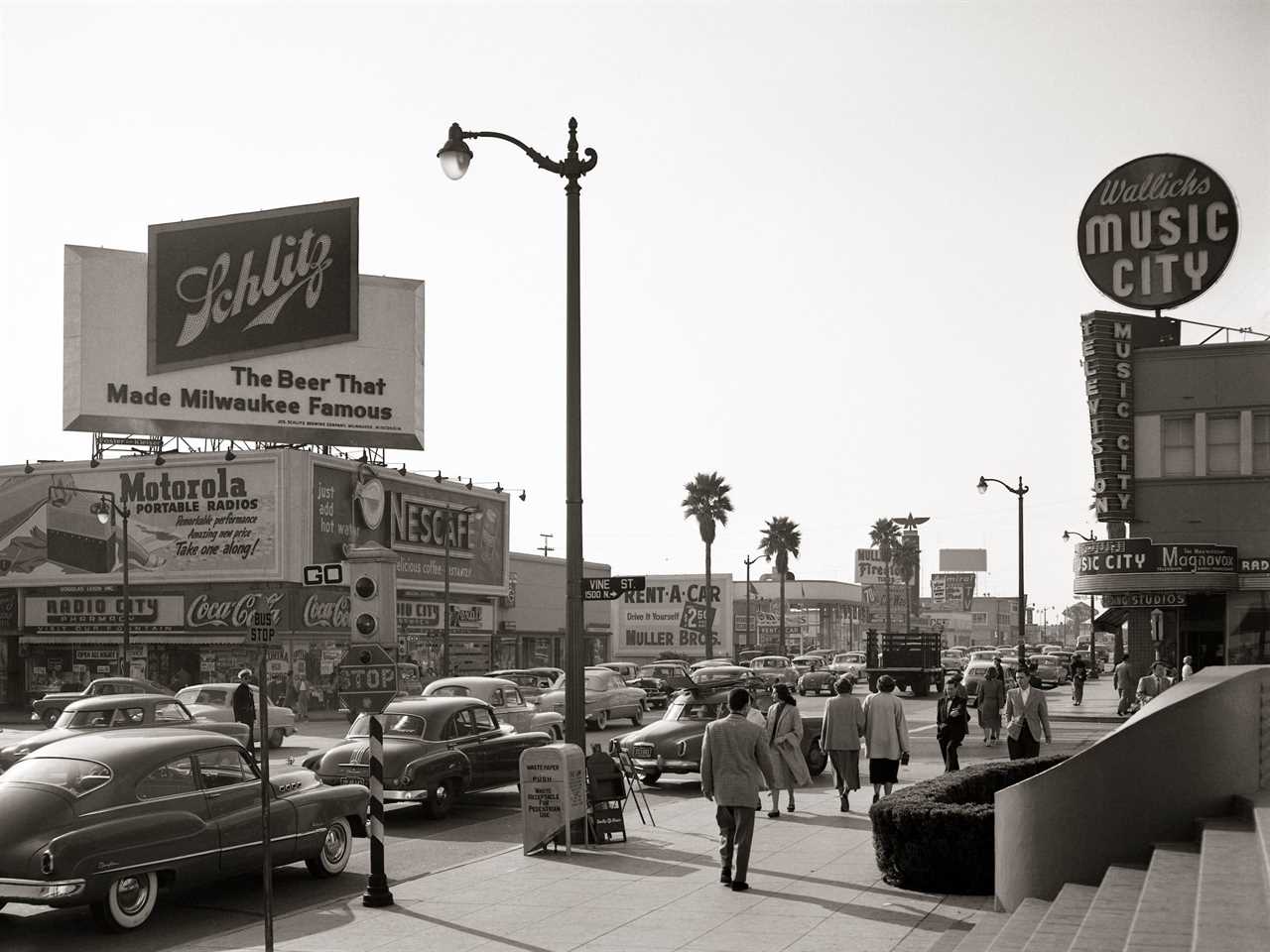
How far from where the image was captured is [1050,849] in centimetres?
948

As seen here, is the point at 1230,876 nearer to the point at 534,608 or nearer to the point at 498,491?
the point at 498,491

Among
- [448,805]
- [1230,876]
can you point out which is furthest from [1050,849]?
[448,805]

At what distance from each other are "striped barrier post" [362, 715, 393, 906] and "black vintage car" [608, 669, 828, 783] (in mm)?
8945

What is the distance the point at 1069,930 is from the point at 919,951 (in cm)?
154

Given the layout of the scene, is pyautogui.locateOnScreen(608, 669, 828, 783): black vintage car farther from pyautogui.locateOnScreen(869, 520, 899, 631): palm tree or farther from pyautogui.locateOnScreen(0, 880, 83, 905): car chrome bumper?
pyautogui.locateOnScreen(869, 520, 899, 631): palm tree

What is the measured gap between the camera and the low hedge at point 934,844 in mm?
11289

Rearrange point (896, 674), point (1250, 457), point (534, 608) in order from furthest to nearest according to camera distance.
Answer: point (534, 608)
point (896, 674)
point (1250, 457)

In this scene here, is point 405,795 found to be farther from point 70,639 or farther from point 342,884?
point 70,639

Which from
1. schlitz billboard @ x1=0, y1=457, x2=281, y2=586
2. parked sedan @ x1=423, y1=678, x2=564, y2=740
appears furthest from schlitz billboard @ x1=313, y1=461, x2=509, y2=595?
parked sedan @ x1=423, y1=678, x2=564, y2=740

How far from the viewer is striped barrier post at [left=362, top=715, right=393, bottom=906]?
38.1 ft

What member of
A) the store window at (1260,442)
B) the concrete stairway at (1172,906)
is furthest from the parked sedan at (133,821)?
the store window at (1260,442)

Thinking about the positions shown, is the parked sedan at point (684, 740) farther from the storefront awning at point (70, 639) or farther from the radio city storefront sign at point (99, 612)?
the storefront awning at point (70, 639)

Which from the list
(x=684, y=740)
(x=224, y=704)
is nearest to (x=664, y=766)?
(x=684, y=740)

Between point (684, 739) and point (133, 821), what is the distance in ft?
37.6
